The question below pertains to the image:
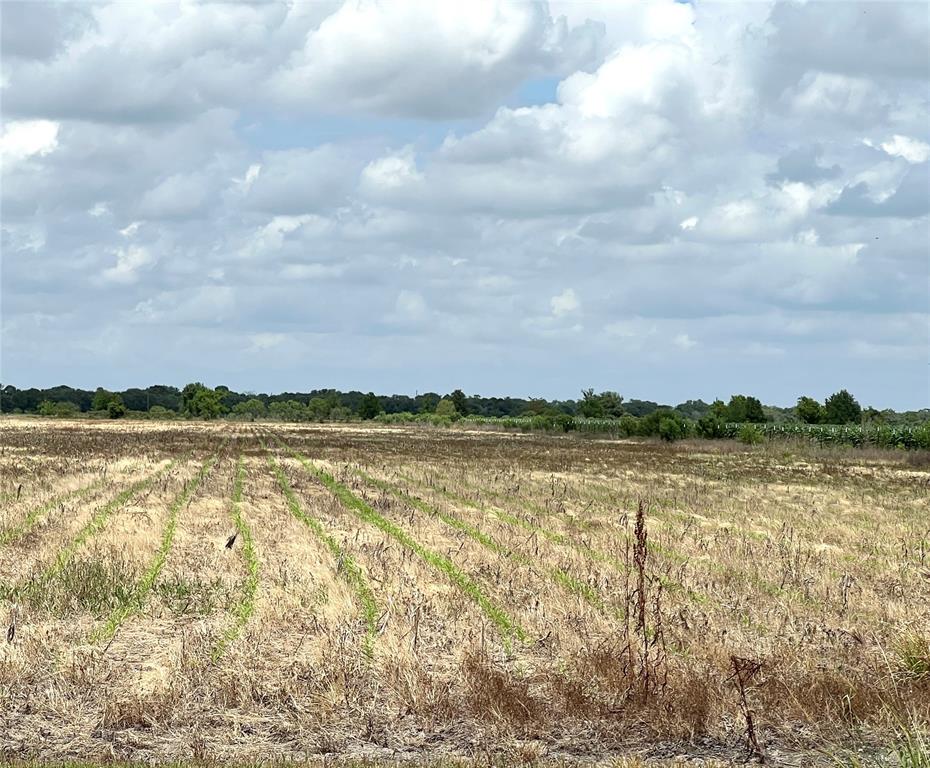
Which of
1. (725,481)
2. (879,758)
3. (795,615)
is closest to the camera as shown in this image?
(879,758)

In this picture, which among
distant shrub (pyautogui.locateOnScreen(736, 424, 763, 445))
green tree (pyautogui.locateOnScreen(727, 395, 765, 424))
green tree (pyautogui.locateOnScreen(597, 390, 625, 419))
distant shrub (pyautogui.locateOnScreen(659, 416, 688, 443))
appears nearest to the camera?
distant shrub (pyautogui.locateOnScreen(736, 424, 763, 445))

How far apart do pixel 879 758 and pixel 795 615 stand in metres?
4.67

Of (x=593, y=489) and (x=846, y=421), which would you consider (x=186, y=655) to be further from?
(x=846, y=421)

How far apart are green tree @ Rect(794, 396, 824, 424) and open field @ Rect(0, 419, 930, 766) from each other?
9199cm

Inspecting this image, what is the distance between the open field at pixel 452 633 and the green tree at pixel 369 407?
13966 centimetres

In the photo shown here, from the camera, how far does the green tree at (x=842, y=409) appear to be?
372 ft

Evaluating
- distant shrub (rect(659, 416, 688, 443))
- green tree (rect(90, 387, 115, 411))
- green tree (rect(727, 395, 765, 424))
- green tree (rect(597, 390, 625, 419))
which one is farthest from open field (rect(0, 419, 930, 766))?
green tree (rect(90, 387, 115, 411))

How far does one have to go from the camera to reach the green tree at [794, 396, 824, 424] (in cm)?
11381

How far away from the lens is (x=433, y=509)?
24.9m

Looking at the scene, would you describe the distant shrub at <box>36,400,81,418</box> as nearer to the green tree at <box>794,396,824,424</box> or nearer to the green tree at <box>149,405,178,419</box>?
the green tree at <box>149,405,178,419</box>

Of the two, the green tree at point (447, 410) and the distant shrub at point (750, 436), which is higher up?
the green tree at point (447, 410)

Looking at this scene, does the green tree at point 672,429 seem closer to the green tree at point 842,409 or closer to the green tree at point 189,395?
the green tree at point 842,409

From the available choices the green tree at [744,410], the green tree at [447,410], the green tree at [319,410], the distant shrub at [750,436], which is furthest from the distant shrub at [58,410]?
the distant shrub at [750,436]

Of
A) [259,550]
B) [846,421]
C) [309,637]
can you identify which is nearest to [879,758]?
[309,637]
